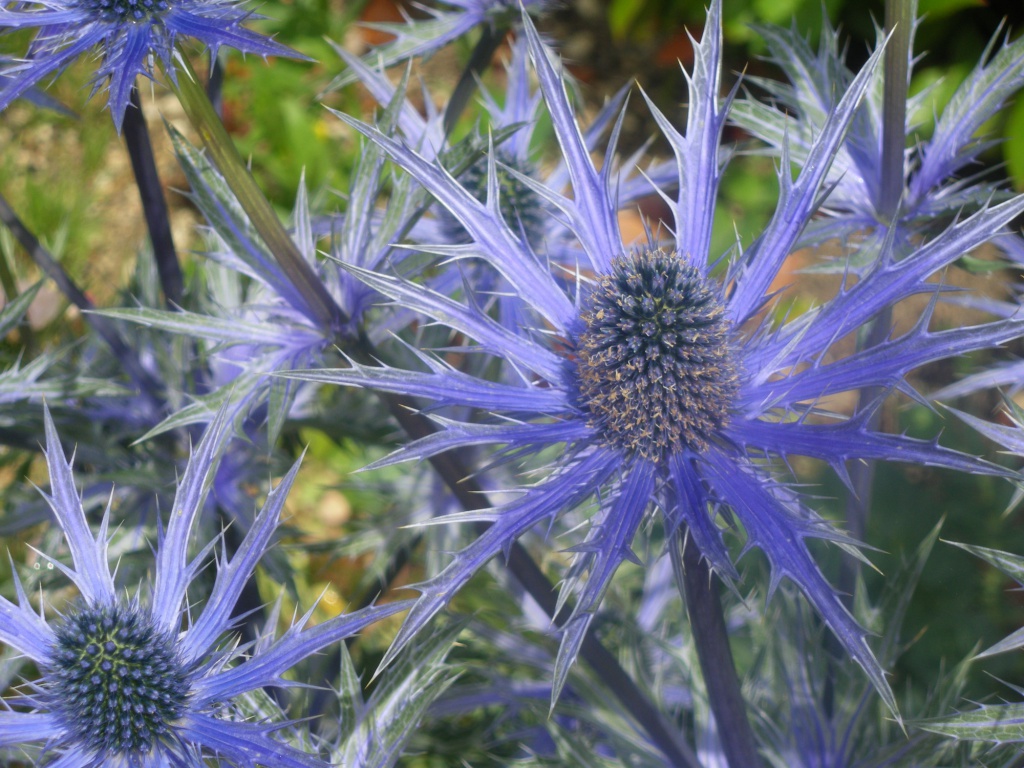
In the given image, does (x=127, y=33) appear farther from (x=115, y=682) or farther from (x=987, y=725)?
(x=987, y=725)

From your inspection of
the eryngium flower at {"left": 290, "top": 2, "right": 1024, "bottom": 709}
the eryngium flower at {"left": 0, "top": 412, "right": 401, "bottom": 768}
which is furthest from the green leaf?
the eryngium flower at {"left": 0, "top": 412, "right": 401, "bottom": 768}

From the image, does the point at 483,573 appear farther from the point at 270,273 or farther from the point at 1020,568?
the point at 1020,568

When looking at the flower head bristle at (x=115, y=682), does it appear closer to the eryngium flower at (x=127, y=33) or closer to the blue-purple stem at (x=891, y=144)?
the eryngium flower at (x=127, y=33)

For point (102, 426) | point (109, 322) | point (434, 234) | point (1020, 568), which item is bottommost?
point (1020, 568)

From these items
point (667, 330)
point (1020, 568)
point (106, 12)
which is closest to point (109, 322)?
point (106, 12)

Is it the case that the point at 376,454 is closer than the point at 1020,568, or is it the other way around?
the point at 1020,568

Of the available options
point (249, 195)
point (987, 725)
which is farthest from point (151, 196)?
point (987, 725)

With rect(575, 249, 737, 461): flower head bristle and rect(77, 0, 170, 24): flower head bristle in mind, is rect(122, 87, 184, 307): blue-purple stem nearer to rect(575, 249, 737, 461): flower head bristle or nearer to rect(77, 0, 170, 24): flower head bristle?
rect(77, 0, 170, 24): flower head bristle
